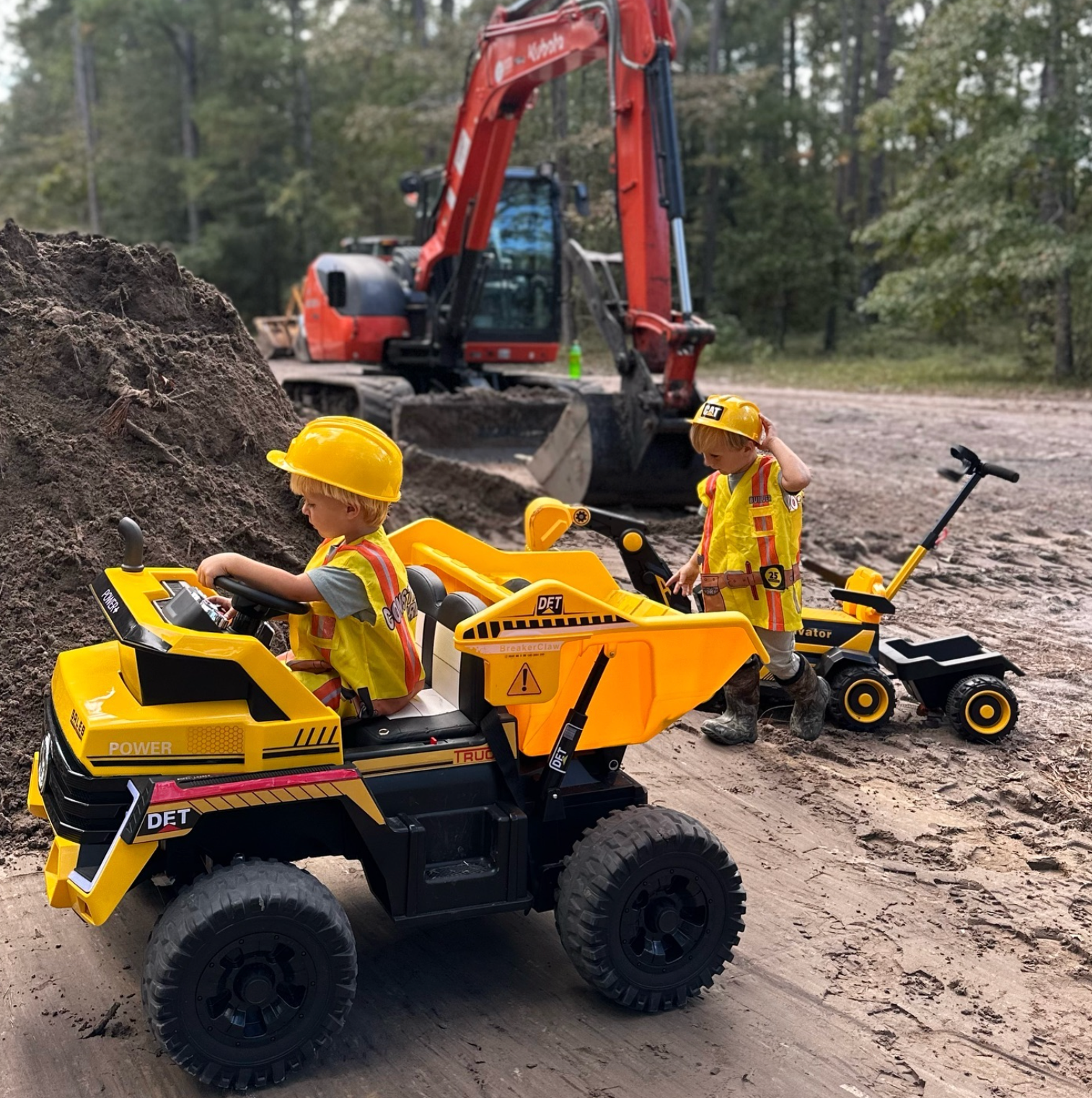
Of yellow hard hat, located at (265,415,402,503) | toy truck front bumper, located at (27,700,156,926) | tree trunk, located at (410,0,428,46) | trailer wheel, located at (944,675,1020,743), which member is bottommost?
trailer wheel, located at (944,675,1020,743)

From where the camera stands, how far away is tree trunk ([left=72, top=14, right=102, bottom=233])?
3509cm

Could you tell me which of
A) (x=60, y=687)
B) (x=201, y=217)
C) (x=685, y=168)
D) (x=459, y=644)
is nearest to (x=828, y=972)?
(x=459, y=644)

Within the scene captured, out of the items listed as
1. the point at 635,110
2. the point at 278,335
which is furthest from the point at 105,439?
the point at 278,335

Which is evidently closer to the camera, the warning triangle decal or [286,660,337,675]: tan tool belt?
the warning triangle decal

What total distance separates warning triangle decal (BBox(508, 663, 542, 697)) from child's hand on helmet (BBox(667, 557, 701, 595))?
2.27 metres

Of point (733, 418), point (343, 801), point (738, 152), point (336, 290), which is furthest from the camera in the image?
point (738, 152)

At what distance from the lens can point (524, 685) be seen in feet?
10.9

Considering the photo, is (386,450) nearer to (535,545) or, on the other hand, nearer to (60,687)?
(60,687)

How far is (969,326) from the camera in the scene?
2697 cm

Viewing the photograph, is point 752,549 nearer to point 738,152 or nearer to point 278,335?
point 278,335

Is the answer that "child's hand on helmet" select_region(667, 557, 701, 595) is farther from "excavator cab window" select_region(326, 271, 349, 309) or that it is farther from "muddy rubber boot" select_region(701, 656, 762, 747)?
"excavator cab window" select_region(326, 271, 349, 309)

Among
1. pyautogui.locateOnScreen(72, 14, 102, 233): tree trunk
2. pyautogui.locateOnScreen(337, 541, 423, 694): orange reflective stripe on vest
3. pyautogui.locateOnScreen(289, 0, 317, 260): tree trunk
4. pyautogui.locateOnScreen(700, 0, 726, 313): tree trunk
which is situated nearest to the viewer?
pyautogui.locateOnScreen(337, 541, 423, 694): orange reflective stripe on vest

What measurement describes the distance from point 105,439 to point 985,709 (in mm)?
4352

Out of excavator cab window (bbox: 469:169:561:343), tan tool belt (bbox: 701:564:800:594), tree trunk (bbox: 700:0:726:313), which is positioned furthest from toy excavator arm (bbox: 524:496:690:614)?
tree trunk (bbox: 700:0:726:313)
